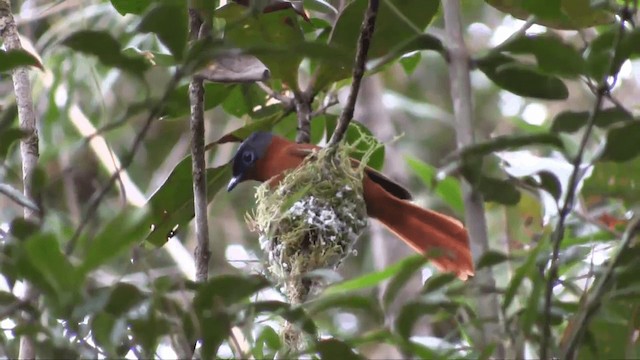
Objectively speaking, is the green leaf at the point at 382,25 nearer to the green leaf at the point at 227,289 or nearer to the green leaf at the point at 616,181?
the green leaf at the point at 616,181

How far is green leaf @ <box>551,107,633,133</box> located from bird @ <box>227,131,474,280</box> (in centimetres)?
106

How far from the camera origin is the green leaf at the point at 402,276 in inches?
36.1

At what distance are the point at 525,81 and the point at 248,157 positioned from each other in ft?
4.19

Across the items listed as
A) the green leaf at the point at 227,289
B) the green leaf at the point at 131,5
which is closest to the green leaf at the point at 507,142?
the green leaf at the point at 227,289

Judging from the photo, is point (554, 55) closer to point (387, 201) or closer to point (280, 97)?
point (280, 97)

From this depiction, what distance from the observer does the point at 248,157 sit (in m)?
2.35

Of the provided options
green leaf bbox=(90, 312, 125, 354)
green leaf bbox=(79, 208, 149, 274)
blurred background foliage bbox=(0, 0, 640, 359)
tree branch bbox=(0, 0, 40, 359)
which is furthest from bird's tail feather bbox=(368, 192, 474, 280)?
green leaf bbox=(79, 208, 149, 274)

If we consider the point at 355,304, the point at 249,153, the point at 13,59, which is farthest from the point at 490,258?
the point at 249,153

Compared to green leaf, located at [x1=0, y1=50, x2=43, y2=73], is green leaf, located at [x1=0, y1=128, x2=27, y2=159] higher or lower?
lower

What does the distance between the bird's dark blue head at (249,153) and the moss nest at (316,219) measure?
0.17 meters

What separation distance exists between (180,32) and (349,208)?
1084 mm

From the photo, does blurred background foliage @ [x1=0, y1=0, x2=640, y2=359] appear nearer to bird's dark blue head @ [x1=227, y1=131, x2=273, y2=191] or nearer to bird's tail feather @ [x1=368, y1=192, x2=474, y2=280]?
bird's dark blue head @ [x1=227, y1=131, x2=273, y2=191]

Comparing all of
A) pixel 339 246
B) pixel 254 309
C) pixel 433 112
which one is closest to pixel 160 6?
pixel 254 309

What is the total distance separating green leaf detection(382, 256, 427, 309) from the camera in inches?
36.1
